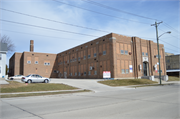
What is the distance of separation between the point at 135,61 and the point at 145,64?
490 cm

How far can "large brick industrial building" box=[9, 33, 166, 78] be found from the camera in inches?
1460

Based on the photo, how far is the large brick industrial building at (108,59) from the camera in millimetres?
37094

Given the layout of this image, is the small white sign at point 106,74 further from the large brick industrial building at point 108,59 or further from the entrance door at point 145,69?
the entrance door at point 145,69

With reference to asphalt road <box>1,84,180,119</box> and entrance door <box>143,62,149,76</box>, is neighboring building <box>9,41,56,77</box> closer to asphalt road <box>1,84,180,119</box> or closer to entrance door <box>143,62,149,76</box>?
entrance door <box>143,62,149,76</box>

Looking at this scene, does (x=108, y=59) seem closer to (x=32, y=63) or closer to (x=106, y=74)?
(x=106, y=74)

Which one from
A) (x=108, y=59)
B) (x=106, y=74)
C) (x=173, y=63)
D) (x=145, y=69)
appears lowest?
(x=106, y=74)

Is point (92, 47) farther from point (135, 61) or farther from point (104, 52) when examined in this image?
point (135, 61)

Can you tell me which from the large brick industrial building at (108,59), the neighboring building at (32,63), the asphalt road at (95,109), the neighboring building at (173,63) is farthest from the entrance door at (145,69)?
the neighboring building at (32,63)

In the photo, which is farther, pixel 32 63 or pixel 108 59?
pixel 32 63

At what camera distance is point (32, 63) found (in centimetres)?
5622

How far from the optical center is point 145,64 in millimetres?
42750

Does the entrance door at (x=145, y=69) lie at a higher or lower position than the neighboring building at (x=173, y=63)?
lower

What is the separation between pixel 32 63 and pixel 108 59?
103 feet

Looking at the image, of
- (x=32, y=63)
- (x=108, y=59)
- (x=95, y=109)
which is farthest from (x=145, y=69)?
(x=32, y=63)
